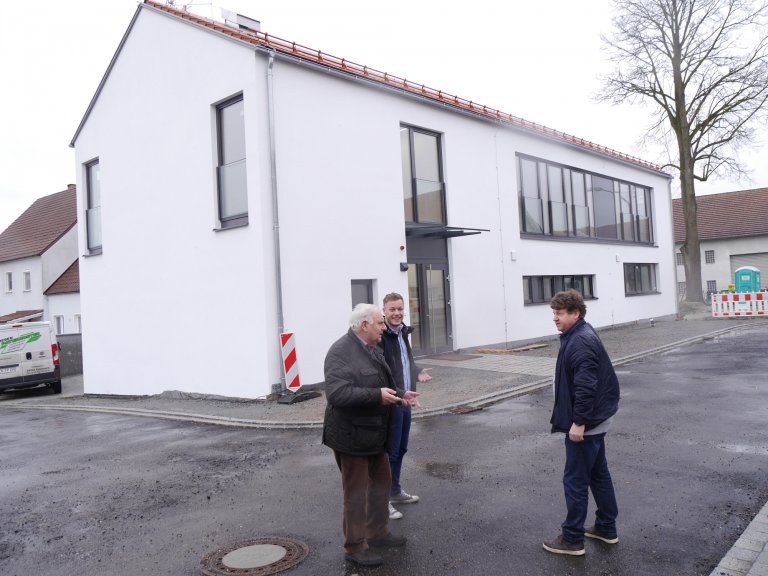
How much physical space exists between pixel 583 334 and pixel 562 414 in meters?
0.56

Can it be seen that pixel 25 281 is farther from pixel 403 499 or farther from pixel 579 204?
pixel 403 499

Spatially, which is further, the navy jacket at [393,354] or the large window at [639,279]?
the large window at [639,279]

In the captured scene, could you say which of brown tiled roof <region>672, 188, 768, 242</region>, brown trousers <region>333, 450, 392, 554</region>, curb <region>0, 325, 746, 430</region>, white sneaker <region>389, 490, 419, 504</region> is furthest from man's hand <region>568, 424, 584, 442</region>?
brown tiled roof <region>672, 188, 768, 242</region>

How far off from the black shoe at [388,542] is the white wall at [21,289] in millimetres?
29609

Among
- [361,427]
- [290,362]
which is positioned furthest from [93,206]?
[361,427]

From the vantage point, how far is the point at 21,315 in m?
30.1

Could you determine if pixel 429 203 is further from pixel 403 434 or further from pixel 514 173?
pixel 403 434


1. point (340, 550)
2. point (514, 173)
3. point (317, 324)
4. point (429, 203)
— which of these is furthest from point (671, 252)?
point (340, 550)

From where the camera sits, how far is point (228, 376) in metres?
12.0

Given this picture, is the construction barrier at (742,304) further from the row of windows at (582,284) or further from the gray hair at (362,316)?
the gray hair at (362,316)

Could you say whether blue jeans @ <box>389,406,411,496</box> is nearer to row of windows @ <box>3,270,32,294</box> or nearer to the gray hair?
the gray hair

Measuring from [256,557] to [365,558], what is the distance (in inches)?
31.1

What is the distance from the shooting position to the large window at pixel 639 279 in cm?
2398

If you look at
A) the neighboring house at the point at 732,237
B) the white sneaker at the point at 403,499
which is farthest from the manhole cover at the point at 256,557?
the neighboring house at the point at 732,237
